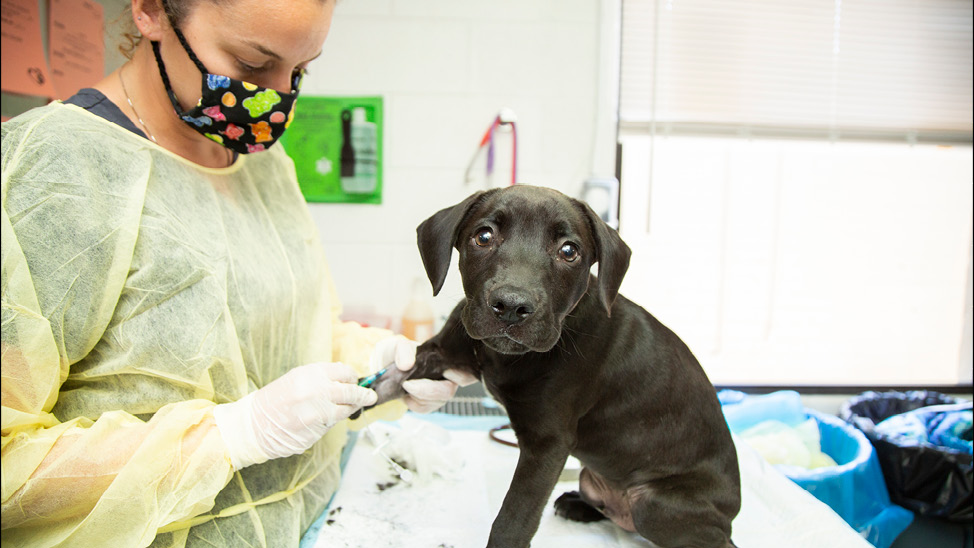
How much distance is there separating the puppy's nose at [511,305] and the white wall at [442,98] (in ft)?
5.21

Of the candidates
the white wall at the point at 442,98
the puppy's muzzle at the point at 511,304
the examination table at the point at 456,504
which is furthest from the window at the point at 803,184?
the puppy's muzzle at the point at 511,304

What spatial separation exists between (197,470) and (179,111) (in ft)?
2.27

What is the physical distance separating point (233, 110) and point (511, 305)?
702mm

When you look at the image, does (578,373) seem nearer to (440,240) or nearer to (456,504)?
A: (440,240)

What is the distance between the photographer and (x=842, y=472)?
190 cm

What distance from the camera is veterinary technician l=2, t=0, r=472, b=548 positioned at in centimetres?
92

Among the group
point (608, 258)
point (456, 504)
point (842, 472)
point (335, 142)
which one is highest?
point (335, 142)

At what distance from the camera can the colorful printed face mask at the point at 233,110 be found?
1.15 meters

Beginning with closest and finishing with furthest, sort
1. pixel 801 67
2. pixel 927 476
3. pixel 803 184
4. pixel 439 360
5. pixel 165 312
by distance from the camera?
pixel 165 312 → pixel 439 360 → pixel 927 476 → pixel 801 67 → pixel 803 184

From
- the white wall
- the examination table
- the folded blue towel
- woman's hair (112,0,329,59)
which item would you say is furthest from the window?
woman's hair (112,0,329,59)

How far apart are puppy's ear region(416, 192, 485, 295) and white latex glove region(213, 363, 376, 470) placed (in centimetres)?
28

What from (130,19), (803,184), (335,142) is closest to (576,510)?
(130,19)

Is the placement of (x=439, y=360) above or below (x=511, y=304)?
below

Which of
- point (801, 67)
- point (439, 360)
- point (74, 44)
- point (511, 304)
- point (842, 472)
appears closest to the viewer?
point (511, 304)
